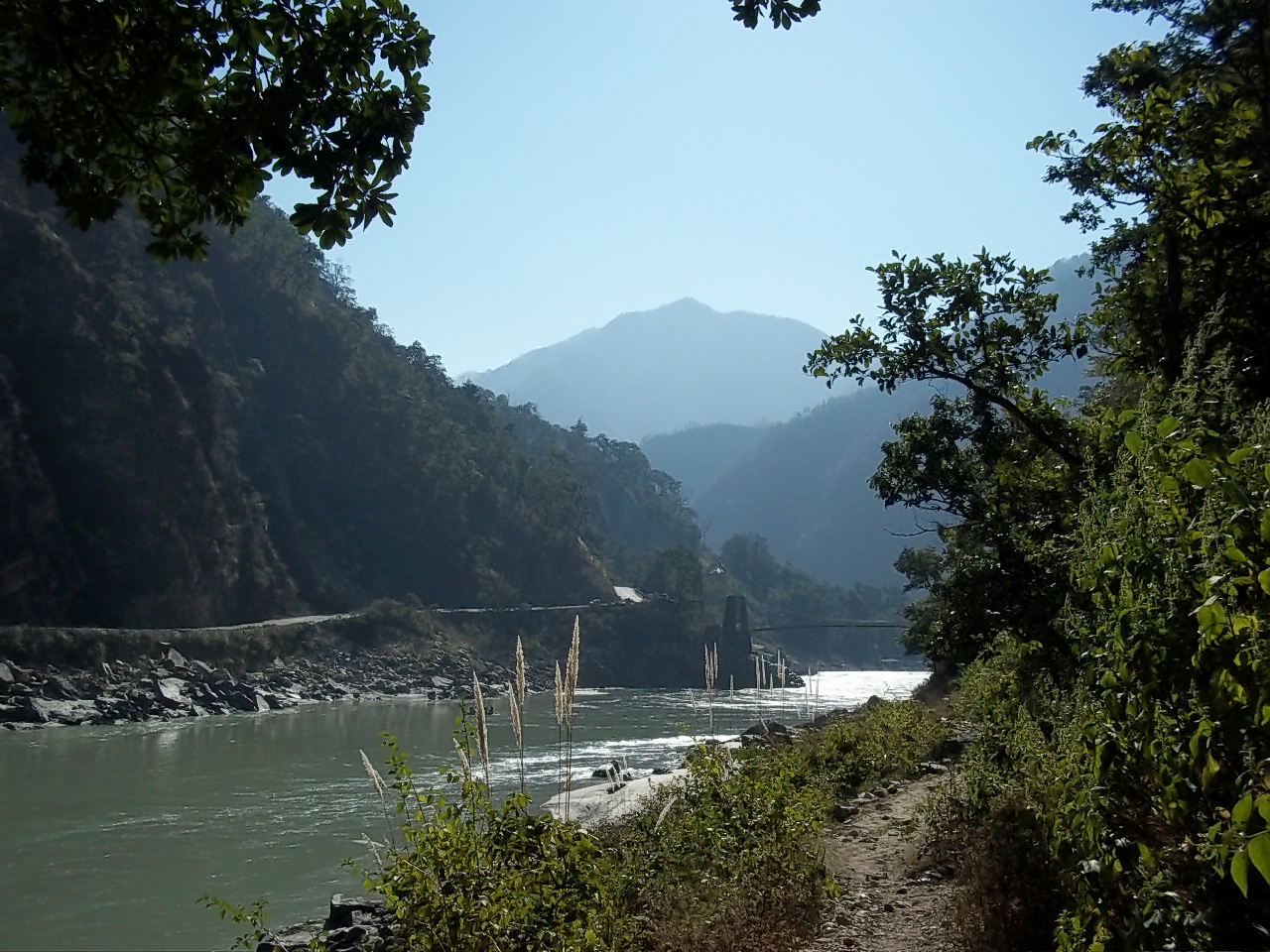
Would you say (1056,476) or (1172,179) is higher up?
(1172,179)

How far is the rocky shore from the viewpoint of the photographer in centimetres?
2795

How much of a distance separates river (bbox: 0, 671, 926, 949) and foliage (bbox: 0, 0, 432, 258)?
5.10 meters

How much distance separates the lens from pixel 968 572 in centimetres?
629

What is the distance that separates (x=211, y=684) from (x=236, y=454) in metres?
24.3

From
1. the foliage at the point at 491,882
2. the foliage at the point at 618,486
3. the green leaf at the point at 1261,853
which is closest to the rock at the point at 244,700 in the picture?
the foliage at the point at 491,882

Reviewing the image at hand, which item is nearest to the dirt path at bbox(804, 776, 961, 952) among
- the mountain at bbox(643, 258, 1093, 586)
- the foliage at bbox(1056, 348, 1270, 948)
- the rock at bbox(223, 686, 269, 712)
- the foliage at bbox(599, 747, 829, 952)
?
the foliage at bbox(599, 747, 829, 952)

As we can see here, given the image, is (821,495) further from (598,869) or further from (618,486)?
(598,869)

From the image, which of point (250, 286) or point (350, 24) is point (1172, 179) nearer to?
point (350, 24)

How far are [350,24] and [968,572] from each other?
491 cm

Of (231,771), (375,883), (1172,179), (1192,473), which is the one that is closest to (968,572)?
(1172,179)

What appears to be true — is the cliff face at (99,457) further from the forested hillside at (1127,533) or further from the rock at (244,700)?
the forested hillside at (1127,533)

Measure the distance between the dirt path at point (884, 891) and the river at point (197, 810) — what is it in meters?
1.43

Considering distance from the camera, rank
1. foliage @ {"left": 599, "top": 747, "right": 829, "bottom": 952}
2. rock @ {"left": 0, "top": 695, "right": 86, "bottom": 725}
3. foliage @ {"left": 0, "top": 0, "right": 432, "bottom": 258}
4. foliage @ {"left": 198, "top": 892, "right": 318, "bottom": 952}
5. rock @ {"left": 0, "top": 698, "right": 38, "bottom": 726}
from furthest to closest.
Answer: rock @ {"left": 0, "top": 695, "right": 86, "bottom": 725}
rock @ {"left": 0, "top": 698, "right": 38, "bottom": 726}
foliage @ {"left": 599, "top": 747, "right": 829, "bottom": 952}
foliage @ {"left": 198, "top": 892, "right": 318, "bottom": 952}
foliage @ {"left": 0, "top": 0, "right": 432, "bottom": 258}

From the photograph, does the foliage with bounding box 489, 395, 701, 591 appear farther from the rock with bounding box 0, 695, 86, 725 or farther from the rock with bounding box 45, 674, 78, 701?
the rock with bounding box 0, 695, 86, 725
